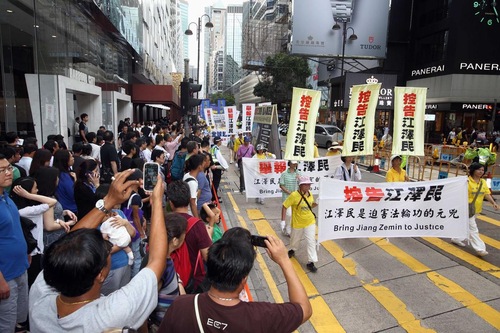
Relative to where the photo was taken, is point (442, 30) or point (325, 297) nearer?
point (325, 297)

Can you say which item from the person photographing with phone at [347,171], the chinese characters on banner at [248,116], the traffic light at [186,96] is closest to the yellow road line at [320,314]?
the person photographing with phone at [347,171]

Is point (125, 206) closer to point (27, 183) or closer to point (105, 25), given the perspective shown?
point (27, 183)

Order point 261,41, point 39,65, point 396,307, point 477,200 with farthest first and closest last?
point 261,41, point 39,65, point 477,200, point 396,307

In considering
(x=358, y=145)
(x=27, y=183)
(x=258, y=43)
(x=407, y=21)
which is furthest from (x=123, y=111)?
(x=258, y=43)

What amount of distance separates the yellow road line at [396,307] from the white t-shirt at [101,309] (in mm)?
3554

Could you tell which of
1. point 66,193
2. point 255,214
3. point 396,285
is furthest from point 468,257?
point 66,193

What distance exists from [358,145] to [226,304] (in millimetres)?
6213

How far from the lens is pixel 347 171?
7590mm

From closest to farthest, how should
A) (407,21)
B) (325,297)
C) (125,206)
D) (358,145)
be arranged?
(125,206) < (325,297) < (358,145) < (407,21)

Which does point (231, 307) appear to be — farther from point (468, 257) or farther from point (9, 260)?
point (468, 257)

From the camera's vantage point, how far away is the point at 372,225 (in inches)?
245

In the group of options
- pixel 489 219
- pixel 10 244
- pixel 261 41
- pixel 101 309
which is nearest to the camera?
pixel 101 309

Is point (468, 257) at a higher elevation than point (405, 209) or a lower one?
lower

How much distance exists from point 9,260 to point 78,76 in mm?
13060
